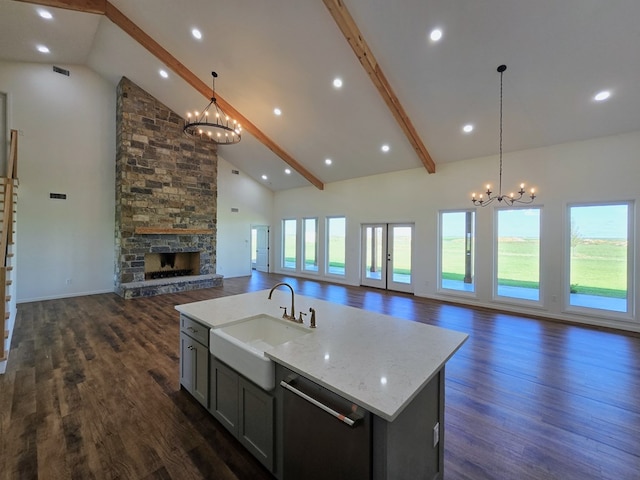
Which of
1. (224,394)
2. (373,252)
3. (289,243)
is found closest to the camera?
(224,394)

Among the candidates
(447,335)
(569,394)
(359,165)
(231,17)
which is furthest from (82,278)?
(569,394)

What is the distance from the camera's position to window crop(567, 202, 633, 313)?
474 cm

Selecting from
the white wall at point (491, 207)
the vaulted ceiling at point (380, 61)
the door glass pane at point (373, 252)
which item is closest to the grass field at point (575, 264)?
the white wall at point (491, 207)

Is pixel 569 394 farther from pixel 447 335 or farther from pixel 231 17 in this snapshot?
pixel 231 17

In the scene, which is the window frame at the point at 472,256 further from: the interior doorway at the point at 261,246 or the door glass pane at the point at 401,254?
the interior doorway at the point at 261,246

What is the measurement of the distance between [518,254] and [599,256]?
1.18 m

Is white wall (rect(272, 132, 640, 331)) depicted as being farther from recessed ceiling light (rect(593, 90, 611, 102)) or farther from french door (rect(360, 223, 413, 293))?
recessed ceiling light (rect(593, 90, 611, 102))

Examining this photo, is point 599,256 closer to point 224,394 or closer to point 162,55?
point 224,394

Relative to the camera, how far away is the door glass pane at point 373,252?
7957mm

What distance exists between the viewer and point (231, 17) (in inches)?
170

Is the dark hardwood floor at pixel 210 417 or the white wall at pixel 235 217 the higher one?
the white wall at pixel 235 217

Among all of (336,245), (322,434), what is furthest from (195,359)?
(336,245)

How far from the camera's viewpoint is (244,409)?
185 cm

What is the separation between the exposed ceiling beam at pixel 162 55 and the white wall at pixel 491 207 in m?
2.57
